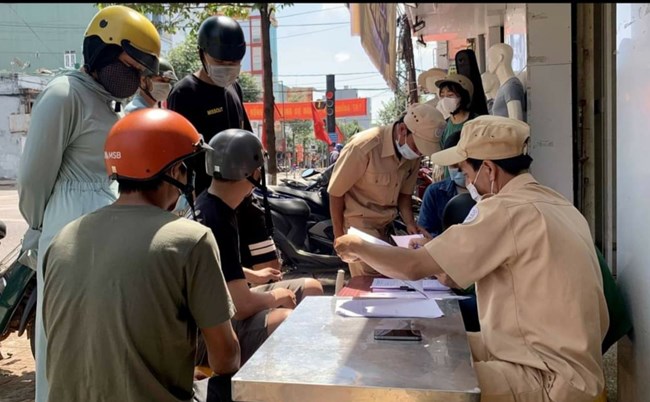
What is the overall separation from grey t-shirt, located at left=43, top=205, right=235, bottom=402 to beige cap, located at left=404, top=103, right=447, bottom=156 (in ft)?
6.50

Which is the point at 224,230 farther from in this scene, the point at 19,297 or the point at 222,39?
the point at 19,297

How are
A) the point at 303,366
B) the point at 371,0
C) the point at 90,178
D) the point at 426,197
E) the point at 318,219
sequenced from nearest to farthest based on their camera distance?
1. the point at 371,0
2. the point at 303,366
3. the point at 90,178
4. the point at 426,197
5. the point at 318,219

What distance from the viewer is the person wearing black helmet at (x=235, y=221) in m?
2.30

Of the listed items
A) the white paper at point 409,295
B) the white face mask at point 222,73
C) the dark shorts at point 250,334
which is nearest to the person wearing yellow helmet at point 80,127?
the dark shorts at point 250,334

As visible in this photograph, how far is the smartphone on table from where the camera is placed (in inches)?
64.4

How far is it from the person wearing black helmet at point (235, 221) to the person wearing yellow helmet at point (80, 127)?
0.41 metres

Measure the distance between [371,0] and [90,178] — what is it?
185 centimetres

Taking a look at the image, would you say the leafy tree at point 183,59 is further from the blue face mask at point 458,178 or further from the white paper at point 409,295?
the white paper at point 409,295

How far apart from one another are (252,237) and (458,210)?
1.09m

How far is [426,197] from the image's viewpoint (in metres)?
3.58

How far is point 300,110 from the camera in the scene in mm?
27812

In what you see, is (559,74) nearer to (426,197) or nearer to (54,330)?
(426,197)

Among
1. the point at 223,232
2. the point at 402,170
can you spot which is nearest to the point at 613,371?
the point at 402,170

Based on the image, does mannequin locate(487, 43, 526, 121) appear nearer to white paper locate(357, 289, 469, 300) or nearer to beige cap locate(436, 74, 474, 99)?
beige cap locate(436, 74, 474, 99)
